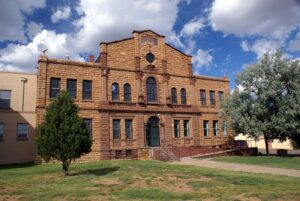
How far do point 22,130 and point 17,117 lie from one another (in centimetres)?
129

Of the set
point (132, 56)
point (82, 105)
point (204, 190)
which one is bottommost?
point (204, 190)

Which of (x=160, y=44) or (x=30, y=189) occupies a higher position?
(x=160, y=44)

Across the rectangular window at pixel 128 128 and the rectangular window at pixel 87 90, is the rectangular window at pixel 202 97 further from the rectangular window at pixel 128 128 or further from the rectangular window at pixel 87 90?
the rectangular window at pixel 87 90

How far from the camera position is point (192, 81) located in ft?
109

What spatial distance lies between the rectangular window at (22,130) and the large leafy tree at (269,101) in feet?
64.6

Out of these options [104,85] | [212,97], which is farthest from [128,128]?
[212,97]

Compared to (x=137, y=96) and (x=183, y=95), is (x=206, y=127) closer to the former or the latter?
(x=183, y=95)

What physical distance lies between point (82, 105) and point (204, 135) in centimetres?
1441

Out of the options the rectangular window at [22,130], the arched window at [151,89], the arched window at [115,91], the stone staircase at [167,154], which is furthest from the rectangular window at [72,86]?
the stone staircase at [167,154]

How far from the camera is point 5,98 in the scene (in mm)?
26484

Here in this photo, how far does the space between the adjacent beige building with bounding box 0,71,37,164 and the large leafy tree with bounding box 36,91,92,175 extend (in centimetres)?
1171

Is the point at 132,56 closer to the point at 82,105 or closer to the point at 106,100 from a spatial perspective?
the point at 106,100

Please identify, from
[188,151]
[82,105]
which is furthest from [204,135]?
[82,105]

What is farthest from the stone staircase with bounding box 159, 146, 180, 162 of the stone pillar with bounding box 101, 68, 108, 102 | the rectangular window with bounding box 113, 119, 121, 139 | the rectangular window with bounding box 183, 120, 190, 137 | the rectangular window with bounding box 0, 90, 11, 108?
the rectangular window with bounding box 0, 90, 11, 108
